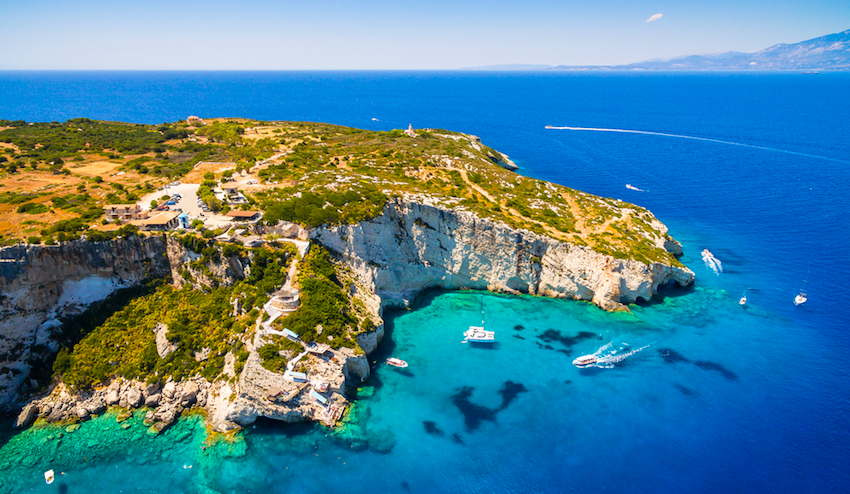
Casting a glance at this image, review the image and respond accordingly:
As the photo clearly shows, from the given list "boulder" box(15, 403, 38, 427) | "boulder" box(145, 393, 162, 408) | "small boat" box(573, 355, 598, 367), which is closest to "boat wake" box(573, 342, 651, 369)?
"small boat" box(573, 355, 598, 367)

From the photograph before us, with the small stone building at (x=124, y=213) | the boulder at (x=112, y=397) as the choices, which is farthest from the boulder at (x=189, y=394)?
the small stone building at (x=124, y=213)

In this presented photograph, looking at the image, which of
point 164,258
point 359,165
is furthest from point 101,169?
point 359,165

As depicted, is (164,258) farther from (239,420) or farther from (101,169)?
(101,169)

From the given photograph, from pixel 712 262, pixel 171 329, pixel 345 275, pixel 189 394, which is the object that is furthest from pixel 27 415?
pixel 712 262

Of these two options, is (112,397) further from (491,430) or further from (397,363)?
(491,430)

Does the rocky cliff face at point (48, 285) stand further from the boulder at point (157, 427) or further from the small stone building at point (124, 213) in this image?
the boulder at point (157, 427)

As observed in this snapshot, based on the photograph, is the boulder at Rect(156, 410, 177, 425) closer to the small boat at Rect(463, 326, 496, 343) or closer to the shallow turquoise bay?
the shallow turquoise bay
